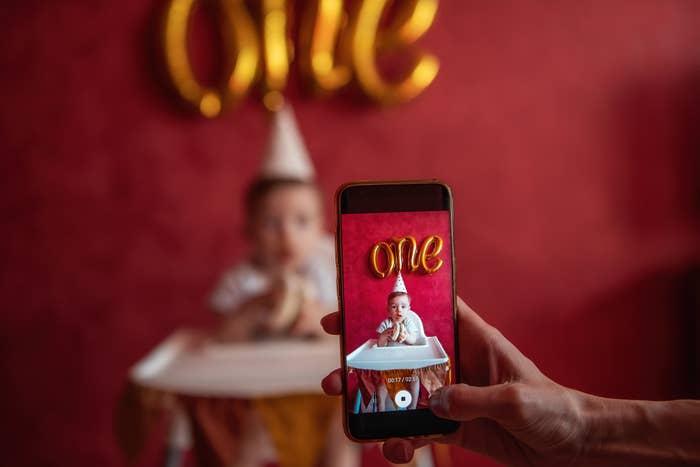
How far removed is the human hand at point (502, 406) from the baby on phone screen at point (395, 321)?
0.15ft

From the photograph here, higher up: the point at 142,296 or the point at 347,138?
the point at 347,138

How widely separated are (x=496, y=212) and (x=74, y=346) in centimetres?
98

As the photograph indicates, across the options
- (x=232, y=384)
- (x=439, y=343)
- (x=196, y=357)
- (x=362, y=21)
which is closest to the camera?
(x=439, y=343)

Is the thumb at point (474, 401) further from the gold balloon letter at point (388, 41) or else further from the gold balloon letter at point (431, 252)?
the gold balloon letter at point (388, 41)

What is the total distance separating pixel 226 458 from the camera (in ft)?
2.23

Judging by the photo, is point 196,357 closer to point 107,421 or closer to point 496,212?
point 107,421

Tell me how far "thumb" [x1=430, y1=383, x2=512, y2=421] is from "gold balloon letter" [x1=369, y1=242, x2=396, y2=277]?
0.31 ft

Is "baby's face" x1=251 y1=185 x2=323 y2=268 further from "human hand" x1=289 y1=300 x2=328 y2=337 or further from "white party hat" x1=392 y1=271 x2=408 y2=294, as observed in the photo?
"white party hat" x1=392 y1=271 x2=408 y2=294

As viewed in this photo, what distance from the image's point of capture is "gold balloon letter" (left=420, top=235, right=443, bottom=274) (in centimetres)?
40

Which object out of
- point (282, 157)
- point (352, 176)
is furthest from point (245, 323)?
point (352, 176)

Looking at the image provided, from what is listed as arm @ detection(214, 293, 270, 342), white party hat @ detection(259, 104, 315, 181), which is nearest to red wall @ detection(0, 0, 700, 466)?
white party hat @ detection(259, 104, 315, 181)

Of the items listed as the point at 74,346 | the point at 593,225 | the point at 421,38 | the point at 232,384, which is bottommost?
the point at 74,346

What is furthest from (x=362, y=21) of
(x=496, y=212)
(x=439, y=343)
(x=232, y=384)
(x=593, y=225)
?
(x=439, y=343)

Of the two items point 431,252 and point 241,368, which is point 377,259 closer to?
point 431,252
